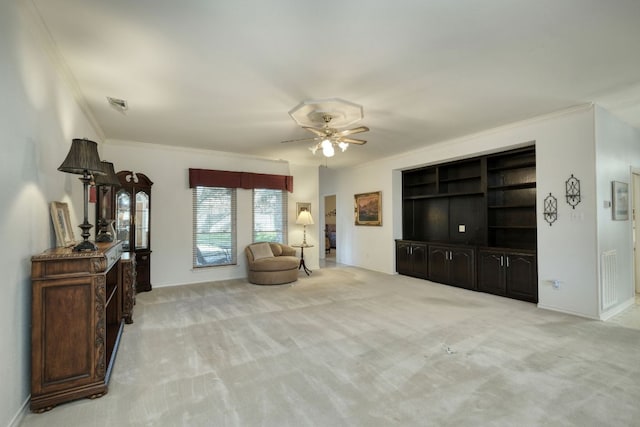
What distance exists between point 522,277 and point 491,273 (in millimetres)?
489

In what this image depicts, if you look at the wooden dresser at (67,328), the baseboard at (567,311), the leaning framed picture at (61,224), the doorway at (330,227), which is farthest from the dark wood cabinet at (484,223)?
→ the leaning framed picture at (61,224)

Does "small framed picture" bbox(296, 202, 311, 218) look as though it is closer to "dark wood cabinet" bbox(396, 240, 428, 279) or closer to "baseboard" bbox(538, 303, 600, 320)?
"dark wood cabinet" bbox(396, 240, 428, 279)

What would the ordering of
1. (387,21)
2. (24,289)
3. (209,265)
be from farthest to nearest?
(209,265) → (387,21) → (24,289)

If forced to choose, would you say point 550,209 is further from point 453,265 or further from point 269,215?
point 269,215

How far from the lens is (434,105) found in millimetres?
3838

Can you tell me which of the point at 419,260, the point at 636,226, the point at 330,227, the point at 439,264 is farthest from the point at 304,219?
the point at 636,226

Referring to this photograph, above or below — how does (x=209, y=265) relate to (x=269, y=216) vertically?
below

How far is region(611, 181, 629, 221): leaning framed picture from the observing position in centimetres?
415

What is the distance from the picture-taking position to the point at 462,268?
5.55 metres

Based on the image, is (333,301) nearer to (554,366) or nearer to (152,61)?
(554,366)

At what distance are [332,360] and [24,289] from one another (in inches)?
93.1

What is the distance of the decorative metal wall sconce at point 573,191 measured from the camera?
13.2ft

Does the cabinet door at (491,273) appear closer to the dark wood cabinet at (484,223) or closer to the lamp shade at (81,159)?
the dark wood cabinet at (484,223)

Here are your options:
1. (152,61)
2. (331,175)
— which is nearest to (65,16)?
(152,61)
